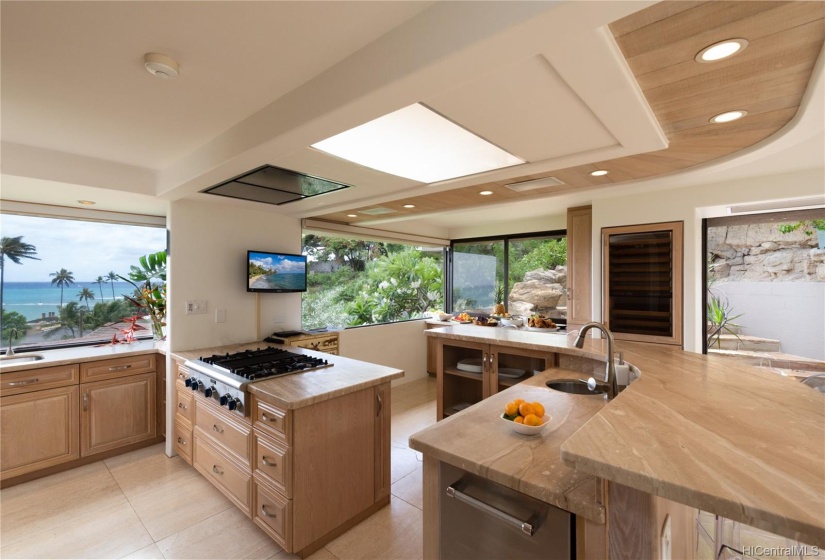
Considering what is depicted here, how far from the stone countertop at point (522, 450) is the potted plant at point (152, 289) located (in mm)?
3404

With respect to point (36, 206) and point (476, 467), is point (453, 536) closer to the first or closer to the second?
point (476, 467)

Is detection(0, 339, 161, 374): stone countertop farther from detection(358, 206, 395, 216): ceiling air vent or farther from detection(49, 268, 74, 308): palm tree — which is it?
detection(358, 206, 395, 216): ceiling air vent

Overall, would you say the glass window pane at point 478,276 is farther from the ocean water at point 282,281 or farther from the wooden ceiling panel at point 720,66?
the wooden ceiling panel at point 720,66

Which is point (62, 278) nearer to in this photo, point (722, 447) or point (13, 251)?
point (13, 251)

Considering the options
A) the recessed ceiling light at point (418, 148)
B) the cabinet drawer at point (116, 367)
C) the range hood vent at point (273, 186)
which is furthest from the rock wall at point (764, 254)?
the cabinet drawer at point (116, 367)

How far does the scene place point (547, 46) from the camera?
41.0 inches

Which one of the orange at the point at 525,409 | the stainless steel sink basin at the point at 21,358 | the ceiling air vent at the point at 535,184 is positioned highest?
the ceiling air vent at the point at 535,184

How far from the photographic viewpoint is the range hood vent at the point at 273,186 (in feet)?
7.84

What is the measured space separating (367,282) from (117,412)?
3402mm

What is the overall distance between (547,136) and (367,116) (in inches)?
36.5

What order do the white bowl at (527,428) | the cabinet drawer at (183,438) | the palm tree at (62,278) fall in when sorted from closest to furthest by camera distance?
the white bowl at (527,428), the cabinet drawer at (183,438), the palm tree at (62,278)

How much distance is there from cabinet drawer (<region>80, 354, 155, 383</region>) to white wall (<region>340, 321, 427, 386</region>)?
6.50 ft

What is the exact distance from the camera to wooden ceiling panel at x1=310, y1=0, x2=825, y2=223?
1005mm

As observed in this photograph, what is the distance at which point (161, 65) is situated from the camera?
54.6 inches
